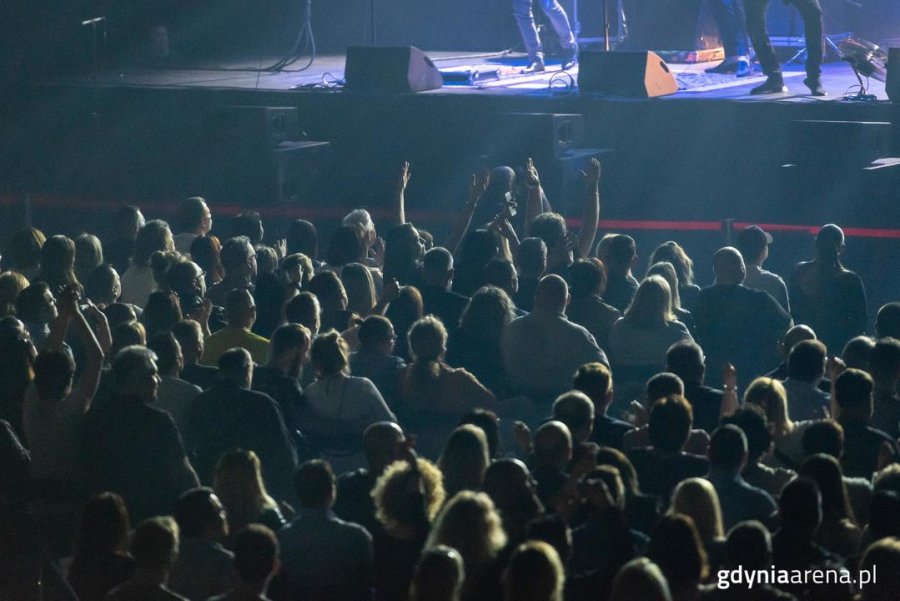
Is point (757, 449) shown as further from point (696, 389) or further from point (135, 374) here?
point (135, 374)

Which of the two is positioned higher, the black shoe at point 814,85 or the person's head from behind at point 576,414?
the person's head from behind at point 576,414

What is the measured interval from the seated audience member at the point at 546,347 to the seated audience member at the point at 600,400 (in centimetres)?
78

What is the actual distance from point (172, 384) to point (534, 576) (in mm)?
2298

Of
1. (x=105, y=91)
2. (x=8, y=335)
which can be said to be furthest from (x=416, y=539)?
(x=105, y=91)

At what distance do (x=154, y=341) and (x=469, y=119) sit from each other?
5.78 metres

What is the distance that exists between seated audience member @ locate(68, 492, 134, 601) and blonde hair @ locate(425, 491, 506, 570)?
0.89m

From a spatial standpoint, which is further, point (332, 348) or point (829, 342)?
point (829, 342)

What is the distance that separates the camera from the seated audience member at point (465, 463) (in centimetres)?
402

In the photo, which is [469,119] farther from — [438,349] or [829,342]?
[438,349]

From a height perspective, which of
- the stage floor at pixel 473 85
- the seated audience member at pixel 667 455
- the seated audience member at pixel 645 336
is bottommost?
the stage floor at pixel 473 85

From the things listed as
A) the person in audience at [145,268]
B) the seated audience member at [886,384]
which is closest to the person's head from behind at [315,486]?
the seated audience member at [886,384]

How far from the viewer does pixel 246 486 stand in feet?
13.2

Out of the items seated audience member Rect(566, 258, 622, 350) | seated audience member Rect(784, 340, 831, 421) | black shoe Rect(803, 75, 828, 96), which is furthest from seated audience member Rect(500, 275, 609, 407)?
black shoe Rect(803, 75, 828, 96)

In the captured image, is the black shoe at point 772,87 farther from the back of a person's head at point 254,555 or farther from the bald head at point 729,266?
the back of a person's head at point 254,555
